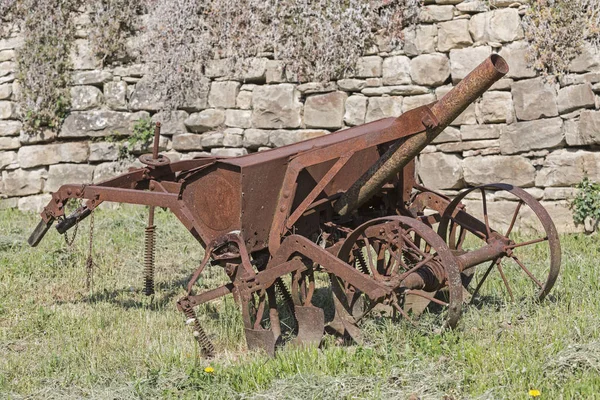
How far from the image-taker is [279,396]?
3.91 metres

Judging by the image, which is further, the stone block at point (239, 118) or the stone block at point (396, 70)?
the stone block at point (239, 118)

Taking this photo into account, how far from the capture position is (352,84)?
8.28m

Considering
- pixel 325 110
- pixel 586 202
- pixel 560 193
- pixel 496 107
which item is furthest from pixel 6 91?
pixel 586 202

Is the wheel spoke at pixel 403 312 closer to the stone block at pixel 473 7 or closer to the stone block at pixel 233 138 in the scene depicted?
the stone block at pixel 473 7

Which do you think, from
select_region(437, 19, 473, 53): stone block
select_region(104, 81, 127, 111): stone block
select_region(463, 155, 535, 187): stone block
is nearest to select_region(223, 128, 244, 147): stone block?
select_region(104, 81, 127, 111): stone block

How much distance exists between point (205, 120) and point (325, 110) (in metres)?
1.44

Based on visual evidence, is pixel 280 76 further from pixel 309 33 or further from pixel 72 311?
pixel 72 311

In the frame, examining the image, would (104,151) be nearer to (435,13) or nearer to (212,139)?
(212,139)

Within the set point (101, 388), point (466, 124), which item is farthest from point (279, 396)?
point (466, 124)

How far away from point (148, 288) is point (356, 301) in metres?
1.85

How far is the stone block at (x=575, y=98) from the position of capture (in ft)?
24.1

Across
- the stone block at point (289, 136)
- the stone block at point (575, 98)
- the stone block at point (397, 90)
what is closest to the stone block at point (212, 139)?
the stone block at point (289, 136)

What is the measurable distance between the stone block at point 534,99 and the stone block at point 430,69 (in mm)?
697

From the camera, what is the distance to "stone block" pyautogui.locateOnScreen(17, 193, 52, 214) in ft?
31.4
